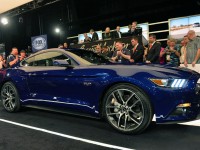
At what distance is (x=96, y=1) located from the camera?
15.1 metres

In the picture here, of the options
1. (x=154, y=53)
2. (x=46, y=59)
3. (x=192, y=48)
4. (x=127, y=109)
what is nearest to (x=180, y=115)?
(x=127, y=109)

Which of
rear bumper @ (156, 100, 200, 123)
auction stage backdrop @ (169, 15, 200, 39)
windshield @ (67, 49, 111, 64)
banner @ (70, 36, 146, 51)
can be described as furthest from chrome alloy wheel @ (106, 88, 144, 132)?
auction stage backdrop @ (169, 15, 200, 39)

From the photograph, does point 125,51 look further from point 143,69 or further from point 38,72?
point 143,69

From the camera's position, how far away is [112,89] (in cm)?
392

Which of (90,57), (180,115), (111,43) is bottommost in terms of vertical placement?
(180,115)

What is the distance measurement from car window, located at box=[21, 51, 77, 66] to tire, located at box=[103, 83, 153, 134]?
3.28ft

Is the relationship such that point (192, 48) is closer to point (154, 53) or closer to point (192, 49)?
point (192, 49)

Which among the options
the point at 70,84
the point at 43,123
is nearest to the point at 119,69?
the point at 70,84

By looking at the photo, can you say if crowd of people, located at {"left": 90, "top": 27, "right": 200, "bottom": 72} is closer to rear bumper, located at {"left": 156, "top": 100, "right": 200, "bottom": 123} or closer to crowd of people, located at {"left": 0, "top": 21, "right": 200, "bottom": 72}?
crowd of people, located at {"left": 0, "top": 21, "right": 200, "bottom": 72}

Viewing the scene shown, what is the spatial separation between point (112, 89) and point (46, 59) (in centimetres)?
177

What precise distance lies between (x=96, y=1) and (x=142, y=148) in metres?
12.8

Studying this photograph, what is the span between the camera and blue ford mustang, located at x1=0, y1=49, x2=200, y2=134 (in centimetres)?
352

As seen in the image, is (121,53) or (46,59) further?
(121,53)

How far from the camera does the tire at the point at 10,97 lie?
5.54 meters
